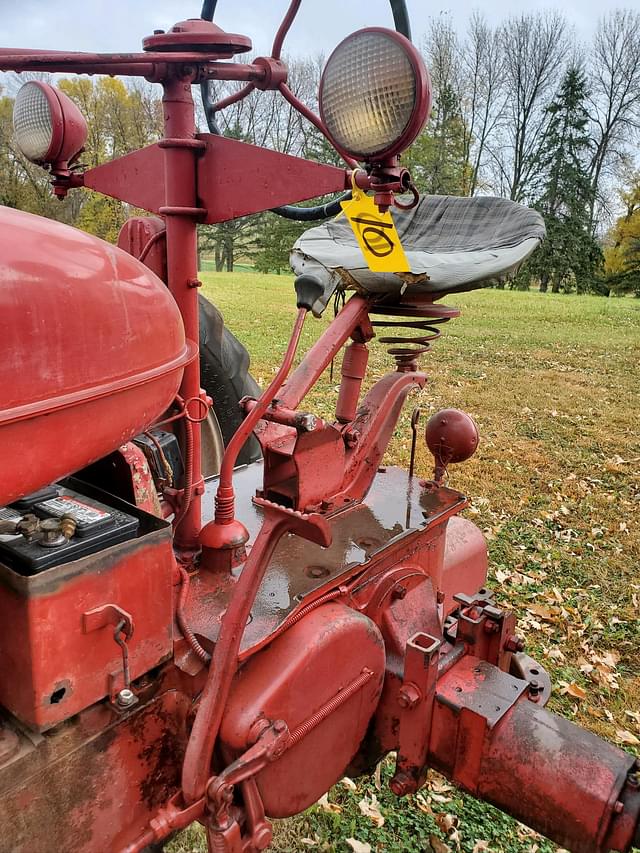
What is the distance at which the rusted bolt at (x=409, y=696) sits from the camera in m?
1.82

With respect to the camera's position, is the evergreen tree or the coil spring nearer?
the coil spring

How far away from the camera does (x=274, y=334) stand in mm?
11461

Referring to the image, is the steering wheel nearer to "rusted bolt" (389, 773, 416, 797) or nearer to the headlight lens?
the headlight lens

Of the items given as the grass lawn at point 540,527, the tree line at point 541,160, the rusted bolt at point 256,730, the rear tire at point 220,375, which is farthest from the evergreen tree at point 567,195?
the rusted bolt at point 256,730

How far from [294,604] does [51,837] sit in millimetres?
764

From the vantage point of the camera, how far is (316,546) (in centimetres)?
226

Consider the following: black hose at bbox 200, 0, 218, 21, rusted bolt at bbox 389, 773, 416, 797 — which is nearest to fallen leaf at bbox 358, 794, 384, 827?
rusted bolt at bbox 389, 773, 416, 797

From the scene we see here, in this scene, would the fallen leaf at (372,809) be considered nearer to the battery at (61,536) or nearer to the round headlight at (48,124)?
the battery at (61,536)

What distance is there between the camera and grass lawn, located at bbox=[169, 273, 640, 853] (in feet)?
8.22

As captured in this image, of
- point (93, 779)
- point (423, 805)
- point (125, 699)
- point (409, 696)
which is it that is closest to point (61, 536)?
point (125, 699)

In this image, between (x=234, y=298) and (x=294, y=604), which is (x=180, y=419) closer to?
(x=294, y=604)

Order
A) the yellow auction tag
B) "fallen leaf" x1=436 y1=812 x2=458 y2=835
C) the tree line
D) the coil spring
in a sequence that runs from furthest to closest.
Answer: the tree line, "fallen leaf" x1=436 y1=812 x2=458 y2=835, the coil spring, the yellow auction tag

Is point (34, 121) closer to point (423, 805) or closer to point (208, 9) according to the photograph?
point (208, 9)

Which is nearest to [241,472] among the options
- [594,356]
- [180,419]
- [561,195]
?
[180,419]
